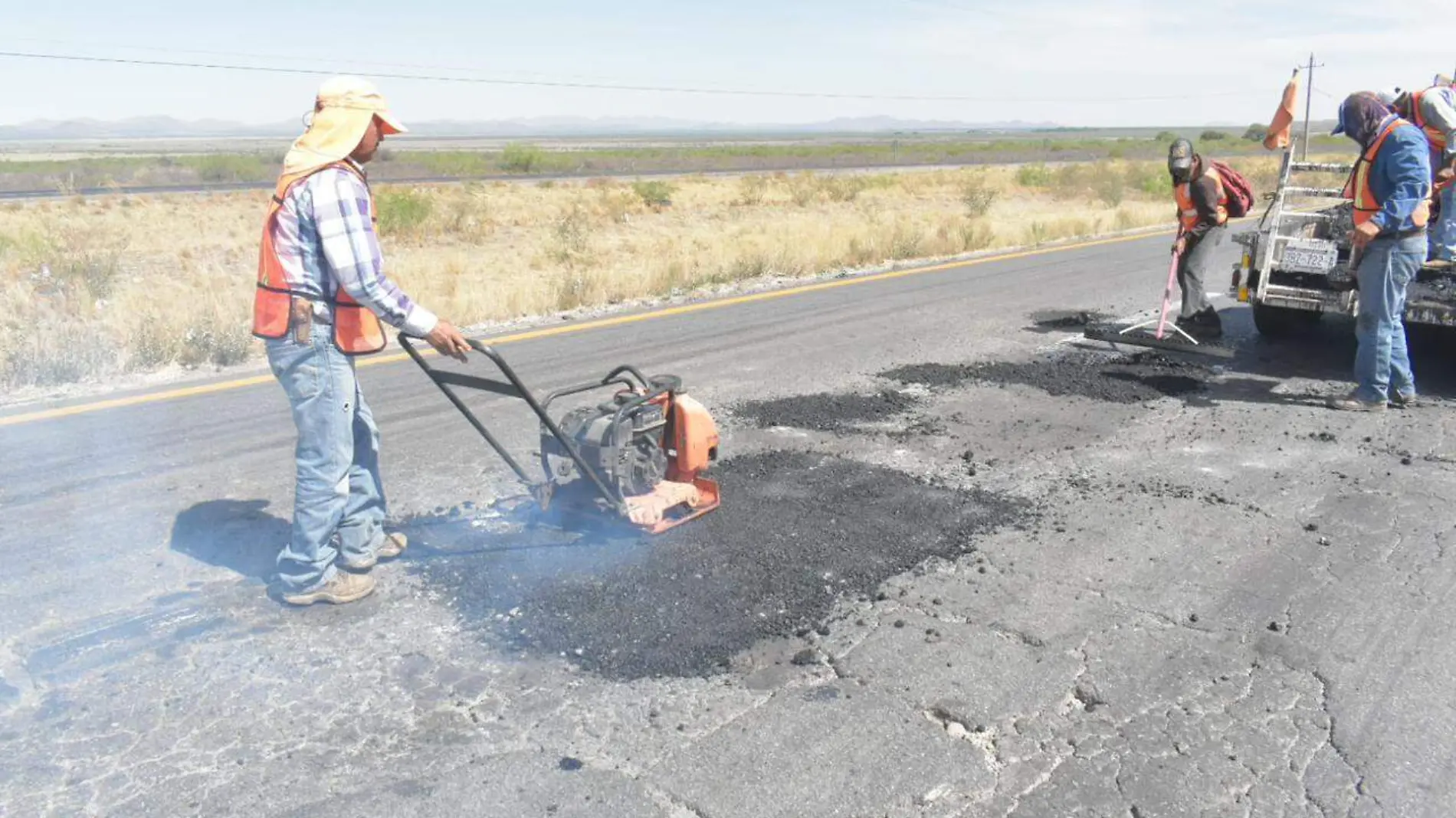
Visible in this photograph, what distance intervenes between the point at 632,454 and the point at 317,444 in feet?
4.11

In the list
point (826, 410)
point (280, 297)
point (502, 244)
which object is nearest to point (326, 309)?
point (280, 297)

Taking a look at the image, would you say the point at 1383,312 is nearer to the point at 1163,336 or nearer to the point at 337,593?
the point at 1163,336

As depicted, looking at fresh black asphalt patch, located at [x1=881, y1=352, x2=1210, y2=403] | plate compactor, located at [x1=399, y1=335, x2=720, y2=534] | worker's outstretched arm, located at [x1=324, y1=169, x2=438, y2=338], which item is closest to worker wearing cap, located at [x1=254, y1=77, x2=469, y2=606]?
worker's outstretched arm, located at [x1=324, y1=169, x2=438, y2=338]

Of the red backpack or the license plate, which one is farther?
the red backpack

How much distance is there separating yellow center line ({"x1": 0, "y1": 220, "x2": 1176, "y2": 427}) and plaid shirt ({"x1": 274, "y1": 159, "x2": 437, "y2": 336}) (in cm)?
359

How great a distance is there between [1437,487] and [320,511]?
5432mm

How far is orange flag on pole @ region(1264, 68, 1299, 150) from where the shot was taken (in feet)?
27.1

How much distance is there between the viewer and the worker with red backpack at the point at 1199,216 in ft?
29.0

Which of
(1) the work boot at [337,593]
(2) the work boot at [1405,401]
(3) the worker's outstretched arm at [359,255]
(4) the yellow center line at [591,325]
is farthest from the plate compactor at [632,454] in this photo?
(2) the work boot at [1405,401]

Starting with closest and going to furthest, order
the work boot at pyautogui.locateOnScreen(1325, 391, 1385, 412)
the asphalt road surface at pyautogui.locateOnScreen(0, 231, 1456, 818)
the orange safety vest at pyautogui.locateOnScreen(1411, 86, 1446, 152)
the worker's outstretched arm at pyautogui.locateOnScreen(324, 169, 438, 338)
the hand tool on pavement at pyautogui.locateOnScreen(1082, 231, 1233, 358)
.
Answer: the asphalt road surface at pyautogui.locateOnScreen(0, 231, 1456, 818) < the worker's outstretched arm at pyautogui.locateOnScreen(324, 169, 438, 338) < the work boot at pyautogui.locateOnScreen(1325, 391, 1385, 412) < the orange safety vest at pyautogui.locateOnScreen(1411, 86, 1446, 152) < the hand tool on pavement at pyautogui.locateOnScreen(1082, 231, 1233, 358)

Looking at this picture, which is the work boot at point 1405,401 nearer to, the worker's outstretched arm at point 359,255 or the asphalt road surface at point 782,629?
the asphalt road surface at point 782,629

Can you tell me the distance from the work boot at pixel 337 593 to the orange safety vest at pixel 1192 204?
743 cm

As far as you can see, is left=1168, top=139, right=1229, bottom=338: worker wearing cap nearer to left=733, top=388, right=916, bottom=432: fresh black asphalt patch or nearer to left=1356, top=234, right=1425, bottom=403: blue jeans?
left=1356, top=234, right=1425, bottom=403: blue jeans

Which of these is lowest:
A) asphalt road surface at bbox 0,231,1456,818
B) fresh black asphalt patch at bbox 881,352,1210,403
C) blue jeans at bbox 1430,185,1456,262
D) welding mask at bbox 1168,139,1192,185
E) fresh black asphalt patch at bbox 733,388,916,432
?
asphalt road surface at bbox 0,231,1456,818
